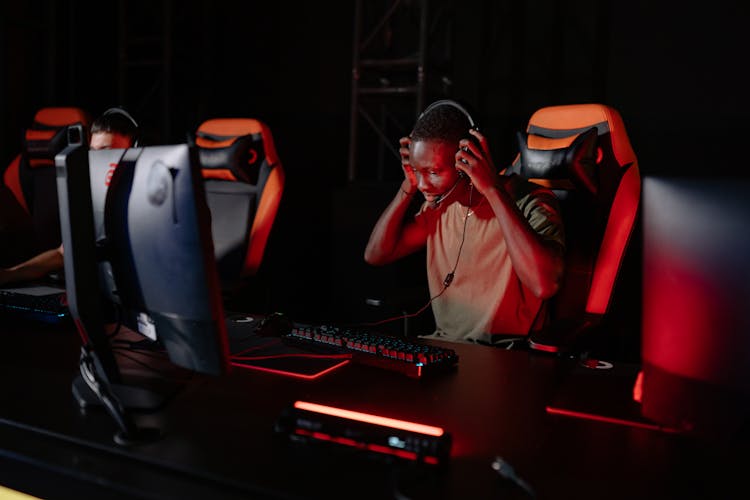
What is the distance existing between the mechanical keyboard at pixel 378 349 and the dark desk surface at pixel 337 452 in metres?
0.03

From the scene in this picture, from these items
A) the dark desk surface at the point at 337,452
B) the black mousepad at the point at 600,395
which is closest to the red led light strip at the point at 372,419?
the dark desk surface at the point at 337,452

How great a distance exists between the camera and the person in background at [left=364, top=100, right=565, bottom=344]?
1.50 m

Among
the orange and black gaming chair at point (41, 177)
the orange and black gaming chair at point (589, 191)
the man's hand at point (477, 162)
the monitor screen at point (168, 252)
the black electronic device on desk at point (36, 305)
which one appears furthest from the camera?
the orange and black gaming chair at point (41, 177)

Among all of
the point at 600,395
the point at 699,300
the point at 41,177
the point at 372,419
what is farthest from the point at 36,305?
the point at 41,177

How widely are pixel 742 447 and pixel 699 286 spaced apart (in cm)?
30

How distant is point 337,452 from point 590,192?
3.82 ft

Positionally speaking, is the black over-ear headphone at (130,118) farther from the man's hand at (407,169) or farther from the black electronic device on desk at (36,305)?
the man's hand at (407,169)

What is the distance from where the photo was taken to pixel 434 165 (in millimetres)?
1554

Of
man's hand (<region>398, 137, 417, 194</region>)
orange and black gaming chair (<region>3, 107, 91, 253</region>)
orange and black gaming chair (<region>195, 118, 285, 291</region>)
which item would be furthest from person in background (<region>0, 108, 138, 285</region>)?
orange and black gaming chair (<region>3, 107, 91, 253</region>)

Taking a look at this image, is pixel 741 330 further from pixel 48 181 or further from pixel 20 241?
pixel 48 181

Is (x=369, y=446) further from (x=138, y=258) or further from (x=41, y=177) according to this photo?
(x=41, y=177)

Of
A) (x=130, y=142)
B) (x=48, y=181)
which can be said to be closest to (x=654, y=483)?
(x=130, y=142)

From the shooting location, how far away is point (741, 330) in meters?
0.65

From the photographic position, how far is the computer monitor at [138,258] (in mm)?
769
